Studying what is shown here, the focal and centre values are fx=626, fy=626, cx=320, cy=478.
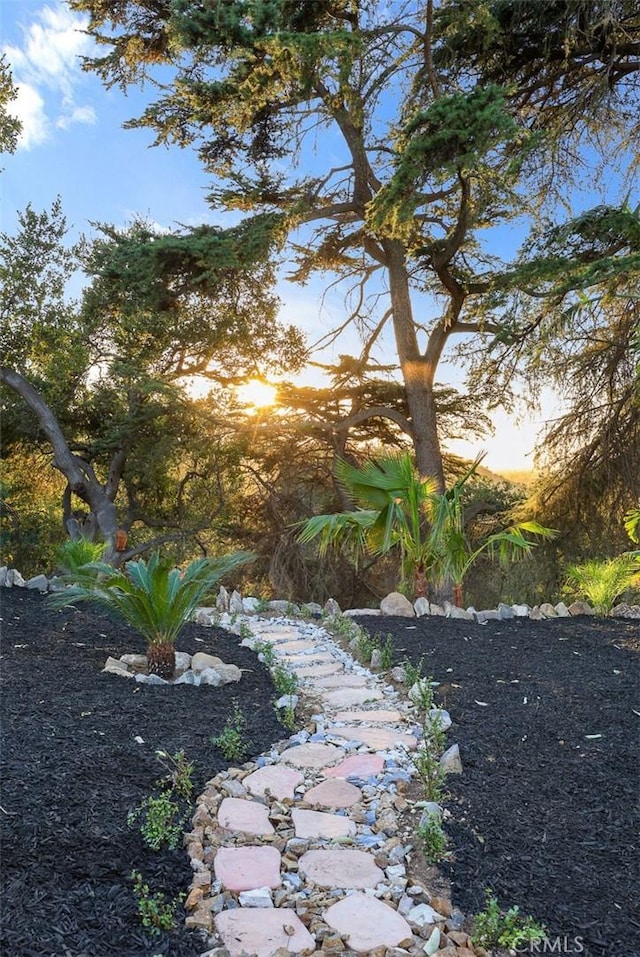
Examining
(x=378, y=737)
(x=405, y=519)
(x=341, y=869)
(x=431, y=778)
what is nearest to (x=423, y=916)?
(x=341, y=869)

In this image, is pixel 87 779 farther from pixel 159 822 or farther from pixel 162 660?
pixel 162 660

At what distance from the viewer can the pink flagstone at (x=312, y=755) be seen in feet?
8.96

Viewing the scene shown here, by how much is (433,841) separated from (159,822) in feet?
2.75

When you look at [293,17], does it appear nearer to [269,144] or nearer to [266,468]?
[269,144]

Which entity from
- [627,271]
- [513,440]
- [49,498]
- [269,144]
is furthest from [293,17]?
[49,498]

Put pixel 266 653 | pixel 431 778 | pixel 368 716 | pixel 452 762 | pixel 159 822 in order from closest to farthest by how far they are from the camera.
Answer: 1. pixel 159 822
2. pixel 431 778
3. pixel 452 762
4. pixel 368 716
5. pixel 266 653

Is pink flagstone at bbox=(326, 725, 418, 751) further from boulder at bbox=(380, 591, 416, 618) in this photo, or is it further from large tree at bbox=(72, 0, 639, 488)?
large tree at bbox=(72, 0, 639, 488)

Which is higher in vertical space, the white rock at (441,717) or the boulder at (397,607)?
the boulder at (397,607)

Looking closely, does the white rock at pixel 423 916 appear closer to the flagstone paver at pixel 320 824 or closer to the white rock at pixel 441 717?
the flagstone paver at pixel 320 824

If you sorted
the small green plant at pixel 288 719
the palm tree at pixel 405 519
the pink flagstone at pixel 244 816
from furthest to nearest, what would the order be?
the palm tree at pixel 405 519
the small green plant at pixel 288 719
the pink flagstone at pixel 244 816

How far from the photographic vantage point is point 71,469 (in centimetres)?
1084

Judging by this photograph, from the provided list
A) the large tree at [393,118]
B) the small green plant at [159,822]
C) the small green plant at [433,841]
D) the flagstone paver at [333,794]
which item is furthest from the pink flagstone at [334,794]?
the large tree at [393,118]

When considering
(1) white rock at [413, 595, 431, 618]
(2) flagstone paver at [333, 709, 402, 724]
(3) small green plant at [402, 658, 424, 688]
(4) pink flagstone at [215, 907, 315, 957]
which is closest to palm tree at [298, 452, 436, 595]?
(1) white rock at [413, 595, 431, 618]

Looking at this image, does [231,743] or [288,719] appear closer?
[231,743]
